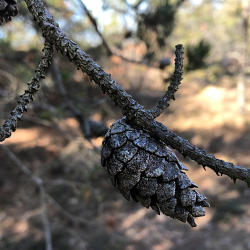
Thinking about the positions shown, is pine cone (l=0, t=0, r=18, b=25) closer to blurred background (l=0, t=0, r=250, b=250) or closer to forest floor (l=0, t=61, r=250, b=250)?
blurred background (l=0, t=0, r=250, b=250)

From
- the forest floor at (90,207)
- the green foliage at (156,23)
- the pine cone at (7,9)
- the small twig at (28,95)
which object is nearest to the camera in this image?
the small twig at (28,95)

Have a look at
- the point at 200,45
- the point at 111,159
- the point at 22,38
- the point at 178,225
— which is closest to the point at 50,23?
the point at 111,159

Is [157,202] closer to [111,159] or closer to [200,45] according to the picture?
[111,159]

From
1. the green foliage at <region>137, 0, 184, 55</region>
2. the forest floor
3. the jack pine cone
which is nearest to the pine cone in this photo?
the jack pine cone

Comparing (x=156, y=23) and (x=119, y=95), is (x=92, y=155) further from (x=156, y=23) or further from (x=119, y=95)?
(x=119, y=95)

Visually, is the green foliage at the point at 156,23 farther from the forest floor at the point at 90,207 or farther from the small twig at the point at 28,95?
the small twig at the point at 28,95

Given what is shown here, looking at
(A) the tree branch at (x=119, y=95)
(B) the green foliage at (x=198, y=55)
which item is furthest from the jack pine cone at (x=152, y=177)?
(B) the green foliage at (x=198, y=55)

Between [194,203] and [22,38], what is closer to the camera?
[194,203]
